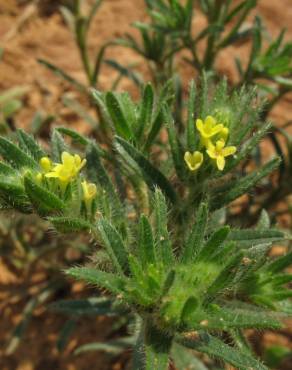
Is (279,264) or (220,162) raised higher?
(220,162)

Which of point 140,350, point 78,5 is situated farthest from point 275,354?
point 78,5

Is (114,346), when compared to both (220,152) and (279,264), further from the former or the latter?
(220,152)

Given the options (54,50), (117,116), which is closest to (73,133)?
(117,116)

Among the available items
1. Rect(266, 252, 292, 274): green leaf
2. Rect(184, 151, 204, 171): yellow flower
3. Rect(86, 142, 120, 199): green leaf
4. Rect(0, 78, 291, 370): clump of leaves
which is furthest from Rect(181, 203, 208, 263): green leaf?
Rect(86, 142, 120, 199): green leaf

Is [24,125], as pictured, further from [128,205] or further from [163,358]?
[163,358]

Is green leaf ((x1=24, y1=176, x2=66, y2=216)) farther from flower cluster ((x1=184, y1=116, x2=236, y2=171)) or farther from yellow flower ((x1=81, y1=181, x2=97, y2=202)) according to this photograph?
flower cluster ((x1=184, y1=116, x2=236, y2=171))

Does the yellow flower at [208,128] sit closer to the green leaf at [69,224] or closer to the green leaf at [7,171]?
the green leaf at [69,224]
